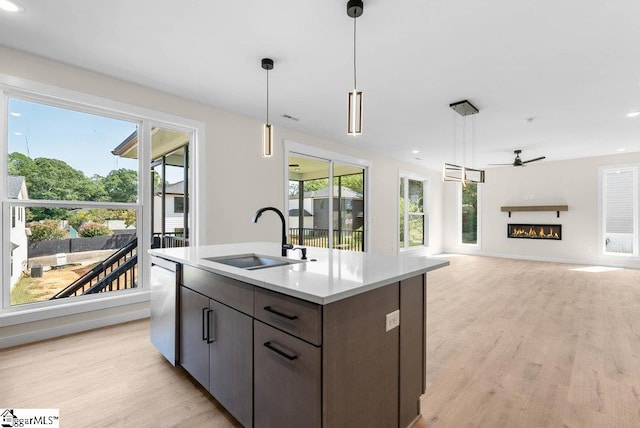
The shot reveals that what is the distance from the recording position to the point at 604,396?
202 centimetres

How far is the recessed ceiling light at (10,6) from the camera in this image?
6.89 feet

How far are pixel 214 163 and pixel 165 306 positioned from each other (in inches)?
A: 87.9

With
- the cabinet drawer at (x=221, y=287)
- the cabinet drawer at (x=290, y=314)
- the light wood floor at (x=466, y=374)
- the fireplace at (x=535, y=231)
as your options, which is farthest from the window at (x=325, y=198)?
the fireplace at (x=535, y=231)

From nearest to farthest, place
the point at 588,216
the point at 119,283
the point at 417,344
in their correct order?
the point at 417,344 → the point at 119,283 → the point at 588,216

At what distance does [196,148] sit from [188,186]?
508 millimetres

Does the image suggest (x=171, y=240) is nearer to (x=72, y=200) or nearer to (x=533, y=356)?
(x=72, y=200)

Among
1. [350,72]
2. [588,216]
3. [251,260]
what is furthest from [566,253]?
[251,260]

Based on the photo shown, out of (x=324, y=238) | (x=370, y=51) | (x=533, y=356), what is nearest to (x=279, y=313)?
(x=370, y=51)

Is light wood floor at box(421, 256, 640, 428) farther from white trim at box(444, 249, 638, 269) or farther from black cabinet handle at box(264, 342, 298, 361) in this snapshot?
white trim at box(444, 249, 638, 269)

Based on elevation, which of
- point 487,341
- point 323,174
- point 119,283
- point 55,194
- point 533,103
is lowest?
point 487,341

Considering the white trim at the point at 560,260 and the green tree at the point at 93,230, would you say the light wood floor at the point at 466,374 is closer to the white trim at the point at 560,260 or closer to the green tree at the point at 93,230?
the green tree at the point at 93,230

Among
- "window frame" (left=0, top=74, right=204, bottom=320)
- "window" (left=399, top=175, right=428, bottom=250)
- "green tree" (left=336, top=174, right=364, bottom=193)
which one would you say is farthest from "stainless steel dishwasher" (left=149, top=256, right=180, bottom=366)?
"window" (left=399, top=175, right=428, bottom=250)

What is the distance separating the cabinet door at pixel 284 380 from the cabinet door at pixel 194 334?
0.55 m

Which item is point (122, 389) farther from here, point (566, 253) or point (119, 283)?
point (566, 253)
